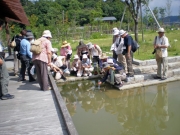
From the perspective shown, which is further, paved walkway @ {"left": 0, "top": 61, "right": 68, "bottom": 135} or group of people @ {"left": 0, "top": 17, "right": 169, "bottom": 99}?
group of people @ {"left": 0, "top": 17, "right": 169, "bottom": 99}

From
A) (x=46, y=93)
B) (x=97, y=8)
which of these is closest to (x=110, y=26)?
(x=97, y=8)

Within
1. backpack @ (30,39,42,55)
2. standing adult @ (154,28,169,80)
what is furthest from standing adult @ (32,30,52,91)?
standing adult @ (154,28,169,80)

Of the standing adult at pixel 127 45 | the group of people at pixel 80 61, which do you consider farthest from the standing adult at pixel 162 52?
the standing adult at pixel 127 45

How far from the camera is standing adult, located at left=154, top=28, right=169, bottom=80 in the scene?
6.86 metres

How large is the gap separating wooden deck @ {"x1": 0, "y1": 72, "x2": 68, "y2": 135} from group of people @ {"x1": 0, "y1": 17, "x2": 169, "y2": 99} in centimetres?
38

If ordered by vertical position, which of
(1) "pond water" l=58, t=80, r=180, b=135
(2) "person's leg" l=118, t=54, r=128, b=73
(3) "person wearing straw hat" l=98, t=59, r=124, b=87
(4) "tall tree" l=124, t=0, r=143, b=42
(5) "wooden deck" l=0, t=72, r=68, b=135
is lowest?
(1) "pond water" l=58, t=80, r=180, b=135

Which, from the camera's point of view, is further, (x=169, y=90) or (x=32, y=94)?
(x=169, y=90)

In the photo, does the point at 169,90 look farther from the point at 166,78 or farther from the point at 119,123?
the point at 119,123

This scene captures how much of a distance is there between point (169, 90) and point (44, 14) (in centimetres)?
3940

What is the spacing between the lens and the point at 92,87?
725 cm

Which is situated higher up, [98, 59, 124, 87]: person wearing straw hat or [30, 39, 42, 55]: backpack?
[30, 39, 42, 55]: backpack

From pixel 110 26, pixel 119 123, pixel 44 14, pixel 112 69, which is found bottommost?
pixel 119 123

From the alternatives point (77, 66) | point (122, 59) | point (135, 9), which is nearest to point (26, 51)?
point (77, 66)

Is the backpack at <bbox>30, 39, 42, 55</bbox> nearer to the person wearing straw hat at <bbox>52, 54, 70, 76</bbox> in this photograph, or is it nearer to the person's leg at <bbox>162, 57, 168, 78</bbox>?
the person wearing straw hat at <bbox>52, 54, 70, 76</bbox>
